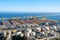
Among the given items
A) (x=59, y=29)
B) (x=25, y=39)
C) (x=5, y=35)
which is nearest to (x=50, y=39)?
(x=25, y=39)

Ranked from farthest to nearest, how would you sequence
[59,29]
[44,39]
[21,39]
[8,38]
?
[59,29] < [44,39] < [8,38] < [21,39]

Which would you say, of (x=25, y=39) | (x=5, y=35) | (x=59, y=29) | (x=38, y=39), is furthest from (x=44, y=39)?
(x=59, y=29)

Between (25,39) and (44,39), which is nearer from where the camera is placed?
(25,39)

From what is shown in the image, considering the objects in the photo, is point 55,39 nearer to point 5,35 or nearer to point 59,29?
point 5,35

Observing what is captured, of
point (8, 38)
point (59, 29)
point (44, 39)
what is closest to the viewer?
point (8, 38)

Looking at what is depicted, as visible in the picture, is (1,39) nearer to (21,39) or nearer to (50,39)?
(21,39)

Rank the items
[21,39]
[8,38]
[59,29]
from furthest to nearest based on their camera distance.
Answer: [59,29] → [8,38] → [21,39]

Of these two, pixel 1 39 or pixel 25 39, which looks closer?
pixel 25 39

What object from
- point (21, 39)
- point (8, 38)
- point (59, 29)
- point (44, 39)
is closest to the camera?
point (21, 39)
